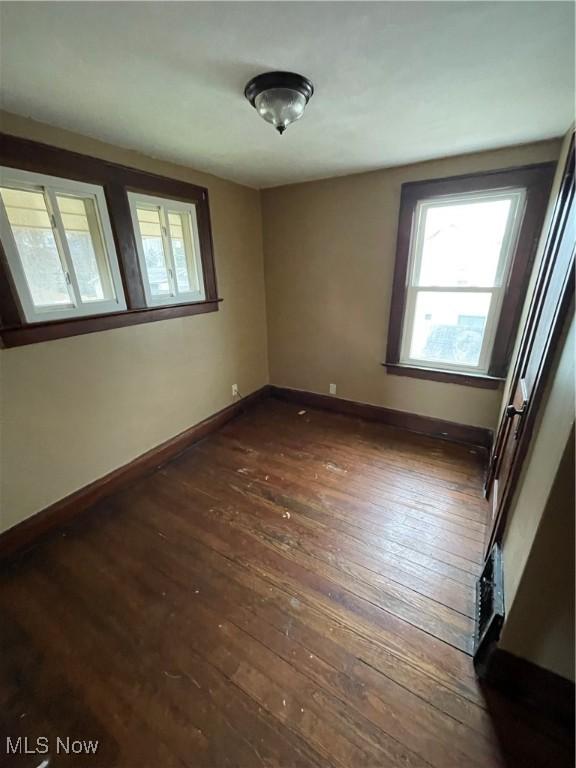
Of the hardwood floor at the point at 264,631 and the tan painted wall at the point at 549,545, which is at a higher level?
the tan painted wall at the point at 549,545

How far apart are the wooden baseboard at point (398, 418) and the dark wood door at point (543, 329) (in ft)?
2.92

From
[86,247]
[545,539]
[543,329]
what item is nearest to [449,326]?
[543,329]

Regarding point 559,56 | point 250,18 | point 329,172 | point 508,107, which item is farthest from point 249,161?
point 559,56

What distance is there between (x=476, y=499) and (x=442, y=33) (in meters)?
2.36

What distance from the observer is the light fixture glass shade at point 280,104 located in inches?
50.7

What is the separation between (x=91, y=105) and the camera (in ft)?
4.80

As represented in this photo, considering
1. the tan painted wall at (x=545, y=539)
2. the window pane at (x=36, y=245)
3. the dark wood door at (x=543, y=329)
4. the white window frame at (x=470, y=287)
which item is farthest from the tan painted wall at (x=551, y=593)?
the window pane at (x=36, y=245)

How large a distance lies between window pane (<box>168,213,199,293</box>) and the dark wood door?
94.4 inches

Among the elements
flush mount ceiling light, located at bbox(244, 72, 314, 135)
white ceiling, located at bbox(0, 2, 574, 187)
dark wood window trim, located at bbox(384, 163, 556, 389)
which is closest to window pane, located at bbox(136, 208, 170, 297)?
white ceiling, located at bbox(0, 2, 574, 187)

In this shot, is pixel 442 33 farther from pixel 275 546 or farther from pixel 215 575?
pixel 215 575

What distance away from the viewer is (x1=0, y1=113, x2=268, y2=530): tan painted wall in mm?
1729

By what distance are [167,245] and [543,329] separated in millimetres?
2439

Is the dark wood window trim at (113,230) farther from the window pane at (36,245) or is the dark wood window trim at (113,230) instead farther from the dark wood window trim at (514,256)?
the dark wood window trim at (514,256)

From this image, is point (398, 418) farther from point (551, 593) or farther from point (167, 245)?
point (167, 245)
